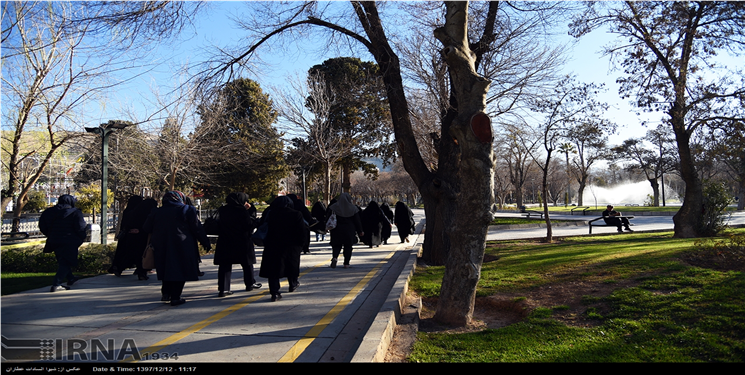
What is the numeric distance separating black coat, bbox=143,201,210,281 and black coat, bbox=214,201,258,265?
0.38 m

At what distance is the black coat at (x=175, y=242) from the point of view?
21.8 feet

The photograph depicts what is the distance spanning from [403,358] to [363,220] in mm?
10571

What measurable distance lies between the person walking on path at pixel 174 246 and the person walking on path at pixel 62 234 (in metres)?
1.92

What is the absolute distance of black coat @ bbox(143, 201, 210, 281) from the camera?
6.64m

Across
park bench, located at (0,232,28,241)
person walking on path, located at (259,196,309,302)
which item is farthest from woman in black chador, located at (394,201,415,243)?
park bench, located at (0,232,28,241)

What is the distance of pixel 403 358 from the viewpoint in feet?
14.3

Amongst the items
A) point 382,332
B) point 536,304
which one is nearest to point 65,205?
point 382,332

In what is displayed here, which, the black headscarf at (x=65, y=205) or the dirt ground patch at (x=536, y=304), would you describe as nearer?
the dirt ground patch at (x=536, y=304)

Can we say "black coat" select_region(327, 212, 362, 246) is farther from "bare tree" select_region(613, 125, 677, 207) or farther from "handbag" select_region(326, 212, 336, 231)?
"bare tree" select_region(613, 125, 677, 207)

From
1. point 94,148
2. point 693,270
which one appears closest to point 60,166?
point 94,148

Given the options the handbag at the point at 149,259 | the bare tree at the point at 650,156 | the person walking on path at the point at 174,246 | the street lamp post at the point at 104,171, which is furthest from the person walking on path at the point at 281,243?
the bare tree at the point at 650,156

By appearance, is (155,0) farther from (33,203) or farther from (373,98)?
(33,203)

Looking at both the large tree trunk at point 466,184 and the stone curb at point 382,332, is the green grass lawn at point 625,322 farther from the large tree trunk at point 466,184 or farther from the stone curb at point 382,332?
the large tree trunk at point 466,184

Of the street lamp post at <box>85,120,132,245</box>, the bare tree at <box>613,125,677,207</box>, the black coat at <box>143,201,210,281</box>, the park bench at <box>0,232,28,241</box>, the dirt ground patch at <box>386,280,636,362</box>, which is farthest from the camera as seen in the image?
the bare tree at <box>613,125,677,207</box>
